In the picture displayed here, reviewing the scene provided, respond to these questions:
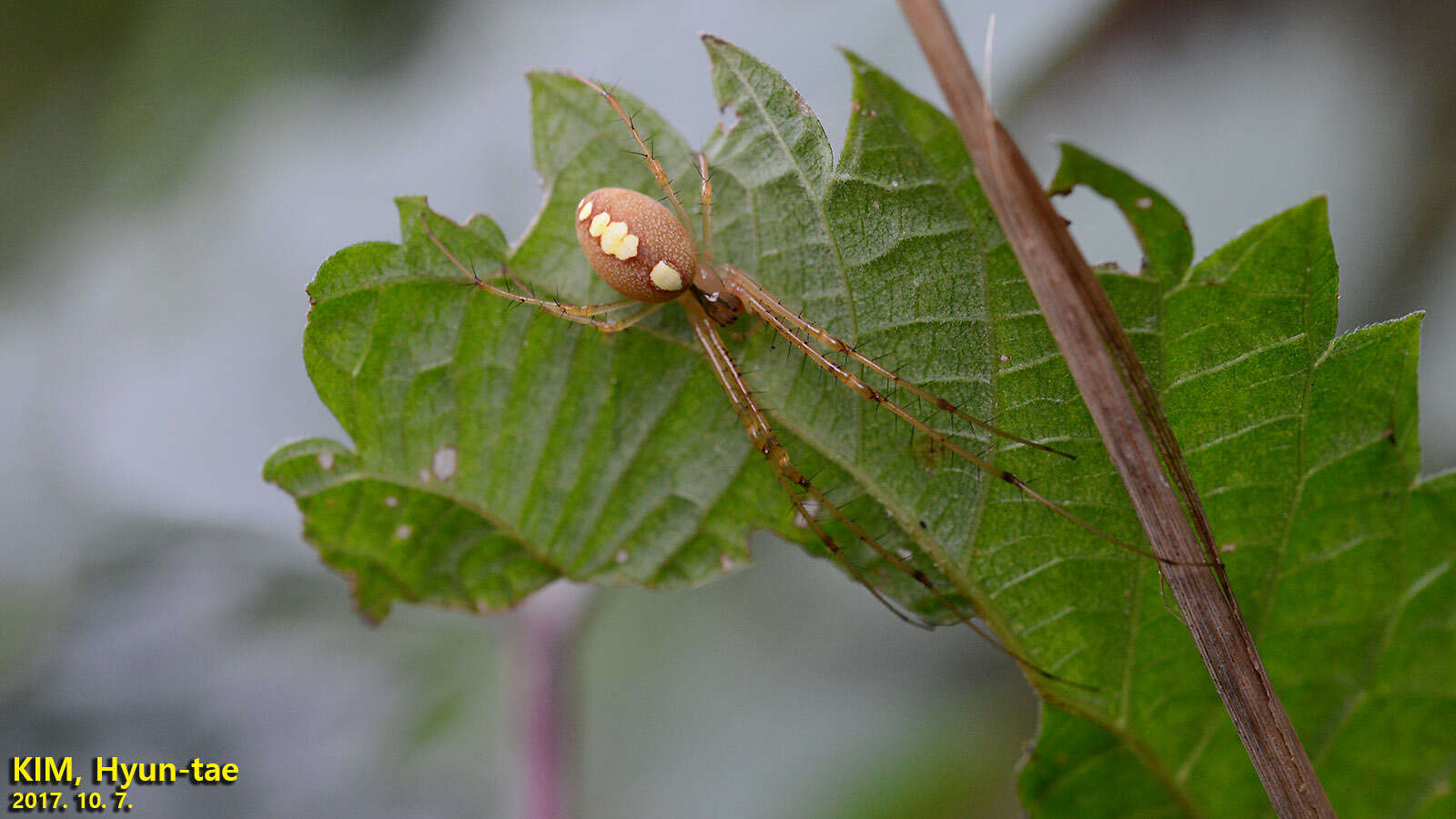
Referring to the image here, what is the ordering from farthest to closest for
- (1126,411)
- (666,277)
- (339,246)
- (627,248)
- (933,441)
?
1. (339,246)
2. (666,277)
3. (627,248)
4. (933,441)
5. (1126,411)

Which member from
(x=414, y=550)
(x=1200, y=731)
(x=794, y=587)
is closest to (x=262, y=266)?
(x=414, y=550)

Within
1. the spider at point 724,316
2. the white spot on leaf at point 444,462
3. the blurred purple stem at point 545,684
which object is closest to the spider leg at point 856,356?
the spider at point 724,316

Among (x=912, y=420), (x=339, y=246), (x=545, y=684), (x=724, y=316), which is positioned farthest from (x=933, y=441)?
(x=339, y=246)

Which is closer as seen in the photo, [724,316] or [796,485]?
[796,485]

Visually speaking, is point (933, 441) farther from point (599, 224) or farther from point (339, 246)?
point (339, 246)

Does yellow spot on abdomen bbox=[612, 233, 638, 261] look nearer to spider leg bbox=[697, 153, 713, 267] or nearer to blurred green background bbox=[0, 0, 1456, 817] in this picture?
spider leg bbox=[697, 153, 713, 267]

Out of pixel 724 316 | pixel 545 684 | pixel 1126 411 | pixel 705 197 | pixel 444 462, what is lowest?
pixel 545 684

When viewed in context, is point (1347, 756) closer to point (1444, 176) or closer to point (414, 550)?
point (414, 550)
